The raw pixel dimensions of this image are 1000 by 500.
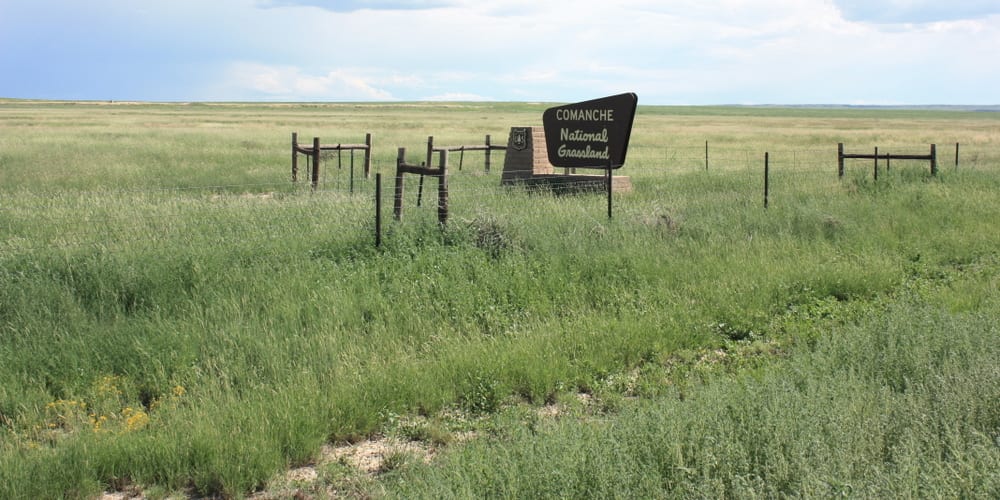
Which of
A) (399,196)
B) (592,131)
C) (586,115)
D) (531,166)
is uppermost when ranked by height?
(586,115)

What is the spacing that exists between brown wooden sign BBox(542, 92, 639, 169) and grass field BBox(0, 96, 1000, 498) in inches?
31.9

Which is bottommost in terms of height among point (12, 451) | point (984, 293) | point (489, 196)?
point (12, 451)

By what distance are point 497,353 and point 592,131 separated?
642 centimetres

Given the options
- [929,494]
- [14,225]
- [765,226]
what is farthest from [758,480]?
[14,225]

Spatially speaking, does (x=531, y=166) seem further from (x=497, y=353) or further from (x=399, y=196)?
(x=497, y=353)

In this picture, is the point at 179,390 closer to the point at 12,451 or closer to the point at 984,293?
the point at 12,451

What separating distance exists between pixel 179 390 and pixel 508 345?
234 cm

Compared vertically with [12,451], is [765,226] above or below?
above

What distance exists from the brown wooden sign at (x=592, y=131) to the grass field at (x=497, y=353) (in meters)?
0.81

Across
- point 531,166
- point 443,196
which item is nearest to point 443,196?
point 443,196

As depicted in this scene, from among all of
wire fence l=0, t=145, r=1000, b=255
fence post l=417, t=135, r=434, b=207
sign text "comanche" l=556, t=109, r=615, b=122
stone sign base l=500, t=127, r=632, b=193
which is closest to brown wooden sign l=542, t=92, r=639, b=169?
sign text "comanche" l=556, t=109, r=615, b=122

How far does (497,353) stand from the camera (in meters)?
6.06

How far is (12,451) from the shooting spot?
14.9 ft

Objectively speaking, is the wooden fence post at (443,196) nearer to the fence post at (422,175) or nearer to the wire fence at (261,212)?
the wire fence at (261,212)
